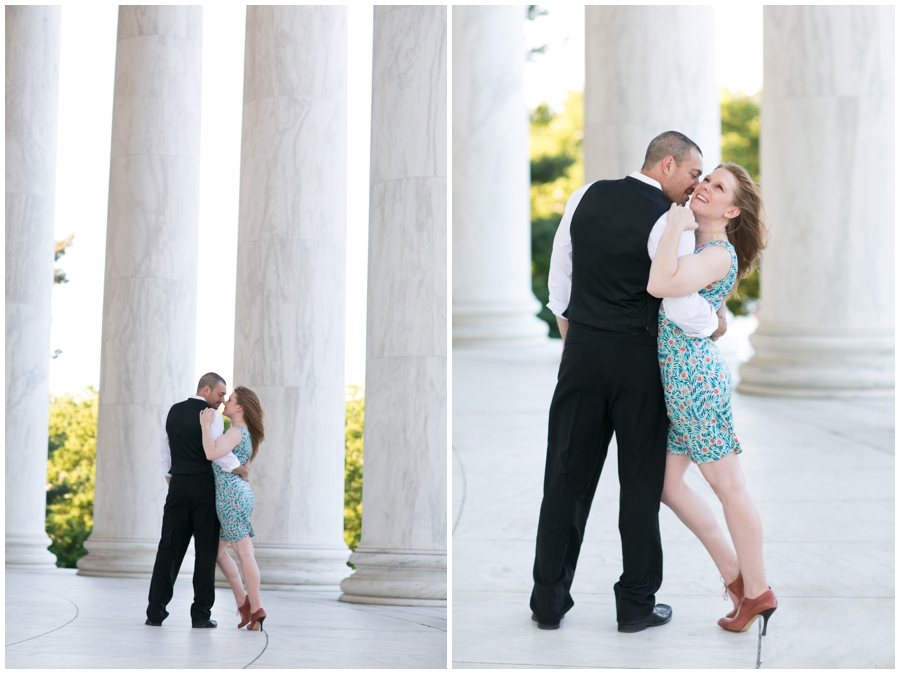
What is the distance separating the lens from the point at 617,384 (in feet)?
285

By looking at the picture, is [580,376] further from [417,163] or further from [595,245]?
[417,163]

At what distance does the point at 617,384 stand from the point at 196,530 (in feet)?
191

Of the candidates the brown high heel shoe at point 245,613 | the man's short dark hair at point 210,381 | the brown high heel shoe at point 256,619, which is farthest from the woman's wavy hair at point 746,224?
the brown high heel shoe at point 245,613

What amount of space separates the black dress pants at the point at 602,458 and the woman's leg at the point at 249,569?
141 ft

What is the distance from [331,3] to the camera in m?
190

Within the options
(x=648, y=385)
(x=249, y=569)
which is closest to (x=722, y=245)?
(x=648, y=385)

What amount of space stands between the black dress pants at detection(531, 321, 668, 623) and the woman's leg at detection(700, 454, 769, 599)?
4.58m

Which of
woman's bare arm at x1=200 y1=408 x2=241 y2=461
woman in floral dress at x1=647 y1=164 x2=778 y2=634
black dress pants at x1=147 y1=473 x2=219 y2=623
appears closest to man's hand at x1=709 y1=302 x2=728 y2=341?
woman in floral dress at x1=647 y1=164 x2=778 y2=634

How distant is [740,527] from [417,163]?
3207 inches

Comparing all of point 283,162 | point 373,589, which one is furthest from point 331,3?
point 373,589

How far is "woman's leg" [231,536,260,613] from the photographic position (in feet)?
402

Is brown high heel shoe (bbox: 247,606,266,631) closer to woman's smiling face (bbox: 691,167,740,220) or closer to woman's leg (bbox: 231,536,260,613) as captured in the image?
woman's leg (bbox: 231,536,260,613)

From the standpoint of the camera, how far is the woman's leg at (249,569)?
123 metres

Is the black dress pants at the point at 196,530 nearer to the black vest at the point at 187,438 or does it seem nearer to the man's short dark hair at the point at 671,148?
the black vest at the point at 187,438
